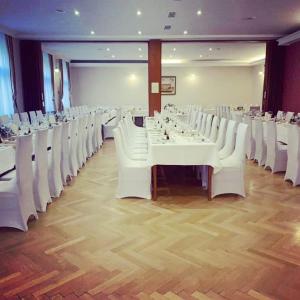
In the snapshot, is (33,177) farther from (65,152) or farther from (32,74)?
(32,74)

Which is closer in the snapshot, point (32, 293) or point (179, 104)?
point (32, 293)

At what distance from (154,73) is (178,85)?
7.77 meters

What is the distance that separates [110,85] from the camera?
17266 millimetres

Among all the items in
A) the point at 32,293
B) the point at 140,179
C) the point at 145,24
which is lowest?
the point at 32,293

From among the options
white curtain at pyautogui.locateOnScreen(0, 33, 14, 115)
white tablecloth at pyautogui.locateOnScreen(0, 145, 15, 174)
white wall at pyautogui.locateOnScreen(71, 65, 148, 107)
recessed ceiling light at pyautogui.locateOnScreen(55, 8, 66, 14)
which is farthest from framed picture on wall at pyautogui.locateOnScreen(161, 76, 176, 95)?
white tablecloth at pyautogui.locateOnScreen(0, 145, 15, 174)

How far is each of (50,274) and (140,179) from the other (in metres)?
1.90

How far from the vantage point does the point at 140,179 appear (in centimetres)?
422

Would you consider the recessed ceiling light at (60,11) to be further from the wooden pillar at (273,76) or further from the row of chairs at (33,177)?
the wooden pillar at (273,76)

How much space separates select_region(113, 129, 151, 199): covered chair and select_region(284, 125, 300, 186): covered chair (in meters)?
2.25

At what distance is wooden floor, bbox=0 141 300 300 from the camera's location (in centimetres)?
235

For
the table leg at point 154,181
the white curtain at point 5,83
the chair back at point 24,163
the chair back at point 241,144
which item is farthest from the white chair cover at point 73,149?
the white curtain at point 5,83

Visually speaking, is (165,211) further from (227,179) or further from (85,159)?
(85,159)

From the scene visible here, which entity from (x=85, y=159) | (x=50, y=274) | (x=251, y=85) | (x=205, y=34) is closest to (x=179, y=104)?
(x=251, y=85)

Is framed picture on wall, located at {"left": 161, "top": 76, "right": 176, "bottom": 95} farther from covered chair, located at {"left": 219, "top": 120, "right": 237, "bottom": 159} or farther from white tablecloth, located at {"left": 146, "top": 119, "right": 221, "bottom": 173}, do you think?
white tablecloth, located at {"left": 146, "top": 119, "right": 221, "bottom": 173}
